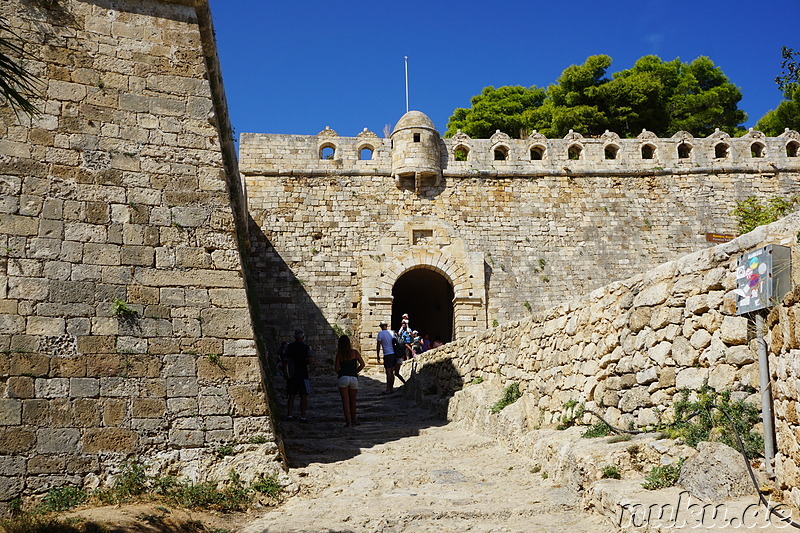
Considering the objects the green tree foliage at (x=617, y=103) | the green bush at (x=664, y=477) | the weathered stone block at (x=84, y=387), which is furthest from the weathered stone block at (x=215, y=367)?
the green tree foliage at (x=617, y=103)

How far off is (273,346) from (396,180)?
5463 millimetres

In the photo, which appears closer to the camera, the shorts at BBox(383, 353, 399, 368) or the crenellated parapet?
the shorts at BBox(383, 353, 399, 368)

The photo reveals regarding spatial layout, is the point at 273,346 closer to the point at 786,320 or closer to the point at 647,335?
the point at 647,335

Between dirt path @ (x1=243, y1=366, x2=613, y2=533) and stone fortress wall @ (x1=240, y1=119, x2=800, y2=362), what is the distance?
7.83 metres

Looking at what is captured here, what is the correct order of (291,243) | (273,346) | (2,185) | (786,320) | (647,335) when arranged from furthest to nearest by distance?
(291,243) < (273,346) < (2,185) < (647,335) < (786,320)

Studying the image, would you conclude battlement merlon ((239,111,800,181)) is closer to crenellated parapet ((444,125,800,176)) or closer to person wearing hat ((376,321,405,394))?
crenellated parapet ((444,125,800,176))

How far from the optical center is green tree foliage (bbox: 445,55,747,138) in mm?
26328

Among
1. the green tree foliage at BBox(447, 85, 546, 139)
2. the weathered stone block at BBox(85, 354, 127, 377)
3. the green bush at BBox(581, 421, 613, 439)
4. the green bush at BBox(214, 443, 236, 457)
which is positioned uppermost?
the green tree foliage at BBox(447, 85, 546, 139)

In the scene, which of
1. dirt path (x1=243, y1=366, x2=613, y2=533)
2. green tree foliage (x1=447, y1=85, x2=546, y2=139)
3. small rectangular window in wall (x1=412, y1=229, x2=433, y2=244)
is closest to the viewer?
dirt path (x1=243, y1=366, x2=613, y2=533)

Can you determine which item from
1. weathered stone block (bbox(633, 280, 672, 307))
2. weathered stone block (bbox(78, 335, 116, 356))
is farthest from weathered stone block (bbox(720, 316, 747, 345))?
weathered stone block (bbox(78, 335, 116, 356))

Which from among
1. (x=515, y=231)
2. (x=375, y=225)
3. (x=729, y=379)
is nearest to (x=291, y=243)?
(x=375, y=225)

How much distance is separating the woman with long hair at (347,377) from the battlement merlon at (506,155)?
948 centimetres

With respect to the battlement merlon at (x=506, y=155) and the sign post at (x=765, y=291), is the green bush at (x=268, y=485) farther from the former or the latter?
the battlement merlon at (x=506, y=155)

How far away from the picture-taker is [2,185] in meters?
6.23
